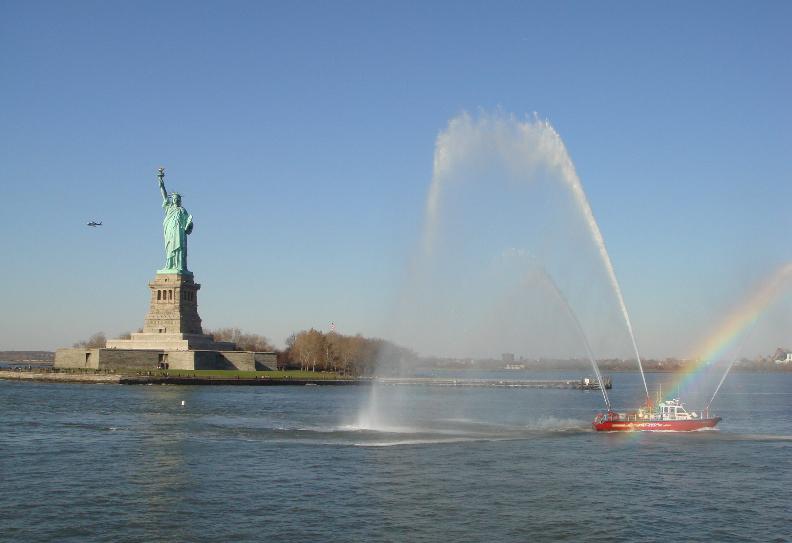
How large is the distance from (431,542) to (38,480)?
61.0ft

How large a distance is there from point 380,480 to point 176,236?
99.7m

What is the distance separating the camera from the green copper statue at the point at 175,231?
129375 mm

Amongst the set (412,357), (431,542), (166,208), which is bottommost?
(431,542)

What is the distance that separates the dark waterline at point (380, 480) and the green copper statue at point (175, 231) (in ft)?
220

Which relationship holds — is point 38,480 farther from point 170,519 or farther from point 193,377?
point 193,377

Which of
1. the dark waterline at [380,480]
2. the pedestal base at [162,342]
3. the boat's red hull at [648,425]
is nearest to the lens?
the dark waterline at [380,480]

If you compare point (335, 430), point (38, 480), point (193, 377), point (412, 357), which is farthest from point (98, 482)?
point (193, 377)

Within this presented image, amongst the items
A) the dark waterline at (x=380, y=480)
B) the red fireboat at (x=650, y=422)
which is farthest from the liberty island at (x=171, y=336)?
the red fireboat at (x=650, y=422)

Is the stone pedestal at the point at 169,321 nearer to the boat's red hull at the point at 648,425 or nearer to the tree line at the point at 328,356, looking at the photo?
the tree line at the point at 328,356

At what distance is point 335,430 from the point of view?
182ft

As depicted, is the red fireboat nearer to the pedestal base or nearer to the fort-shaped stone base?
the fort-shaped stone base

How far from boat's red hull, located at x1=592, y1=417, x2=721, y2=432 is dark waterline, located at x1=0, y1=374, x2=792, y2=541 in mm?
737

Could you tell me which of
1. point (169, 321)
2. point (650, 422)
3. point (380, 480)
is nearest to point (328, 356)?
point (169, 321)

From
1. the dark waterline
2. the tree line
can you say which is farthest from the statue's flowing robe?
the dark waterline
